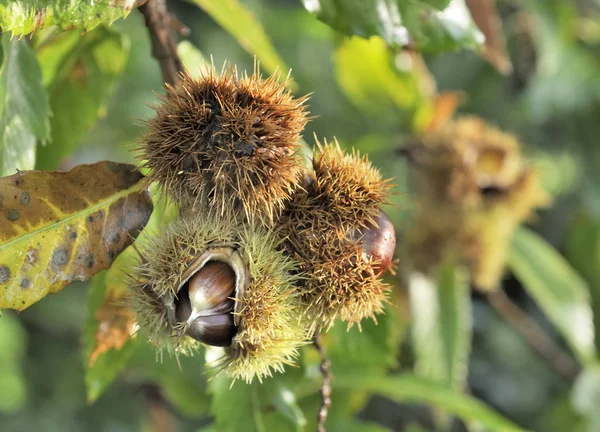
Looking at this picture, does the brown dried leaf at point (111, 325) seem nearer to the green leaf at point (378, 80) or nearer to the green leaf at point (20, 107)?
the green leaf at point (20, 107)

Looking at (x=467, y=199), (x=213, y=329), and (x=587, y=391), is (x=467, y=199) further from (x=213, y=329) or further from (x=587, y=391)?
(x=213, y=329)

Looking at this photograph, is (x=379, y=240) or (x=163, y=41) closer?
(x=379, y=240)

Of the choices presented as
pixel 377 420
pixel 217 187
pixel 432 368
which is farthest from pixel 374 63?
pixel 377 420

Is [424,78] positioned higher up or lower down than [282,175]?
higher up

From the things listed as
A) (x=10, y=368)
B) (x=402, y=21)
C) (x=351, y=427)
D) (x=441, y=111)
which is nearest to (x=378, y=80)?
(x=441, y=111)

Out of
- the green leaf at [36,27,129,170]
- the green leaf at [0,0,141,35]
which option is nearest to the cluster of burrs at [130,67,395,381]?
the green leaf at [0,0,141,35]

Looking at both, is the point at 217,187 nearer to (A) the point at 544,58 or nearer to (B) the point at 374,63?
(B) the point at 374,63
